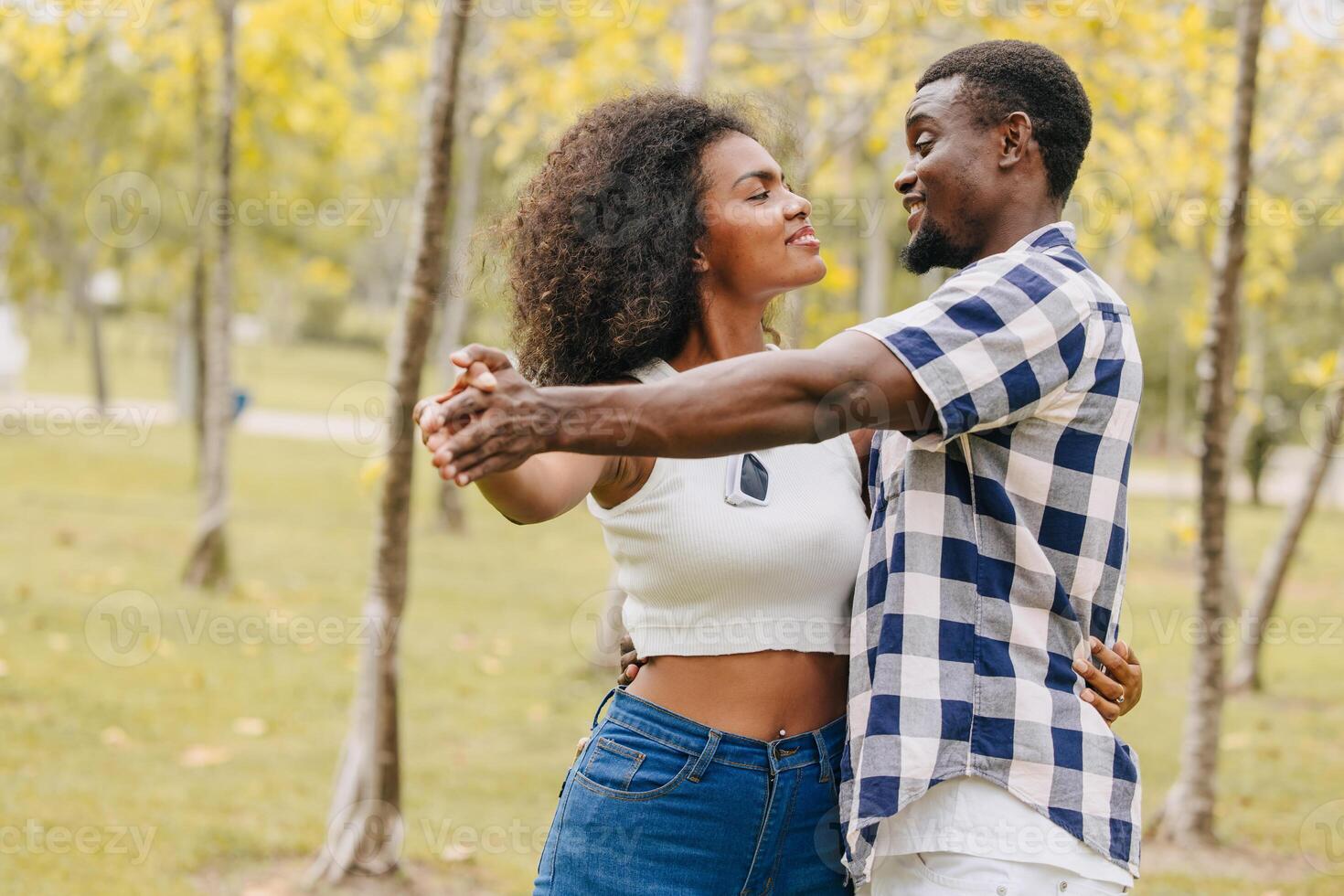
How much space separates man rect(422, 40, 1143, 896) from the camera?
1716 mm

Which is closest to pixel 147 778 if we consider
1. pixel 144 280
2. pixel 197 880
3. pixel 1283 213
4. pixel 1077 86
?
pixel 197 880

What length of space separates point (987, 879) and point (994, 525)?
1.58ft

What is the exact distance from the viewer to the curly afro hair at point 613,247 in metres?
2.28

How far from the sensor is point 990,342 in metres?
1.70

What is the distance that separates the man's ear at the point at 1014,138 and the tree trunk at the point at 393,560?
8.15 feet

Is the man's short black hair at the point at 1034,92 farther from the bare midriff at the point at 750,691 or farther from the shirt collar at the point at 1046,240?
the bare midriff at the point at 750,691

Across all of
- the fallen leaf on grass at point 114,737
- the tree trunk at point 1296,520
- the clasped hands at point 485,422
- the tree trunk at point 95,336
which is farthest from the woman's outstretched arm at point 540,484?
the tree trunk at point 95,336

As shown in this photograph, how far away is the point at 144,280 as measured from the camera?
28.0 m

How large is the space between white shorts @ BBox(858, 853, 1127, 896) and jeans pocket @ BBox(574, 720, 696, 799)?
38 centimetres

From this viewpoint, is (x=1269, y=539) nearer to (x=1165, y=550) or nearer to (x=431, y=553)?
(x=1165, y=550)

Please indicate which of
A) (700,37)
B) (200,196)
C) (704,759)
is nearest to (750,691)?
(704,759)

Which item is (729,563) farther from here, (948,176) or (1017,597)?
(948,176)

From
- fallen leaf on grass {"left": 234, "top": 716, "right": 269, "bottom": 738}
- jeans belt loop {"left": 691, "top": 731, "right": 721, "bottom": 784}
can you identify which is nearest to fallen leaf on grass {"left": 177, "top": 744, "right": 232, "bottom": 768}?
fallen leaf on grass {"left": 234, "top": 716, "right": 269, "bottom": 738}

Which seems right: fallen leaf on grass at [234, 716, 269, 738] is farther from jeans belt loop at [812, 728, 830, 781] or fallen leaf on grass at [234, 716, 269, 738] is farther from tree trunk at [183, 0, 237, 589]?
jeans belt loop at [812, 728, 830, 781]
